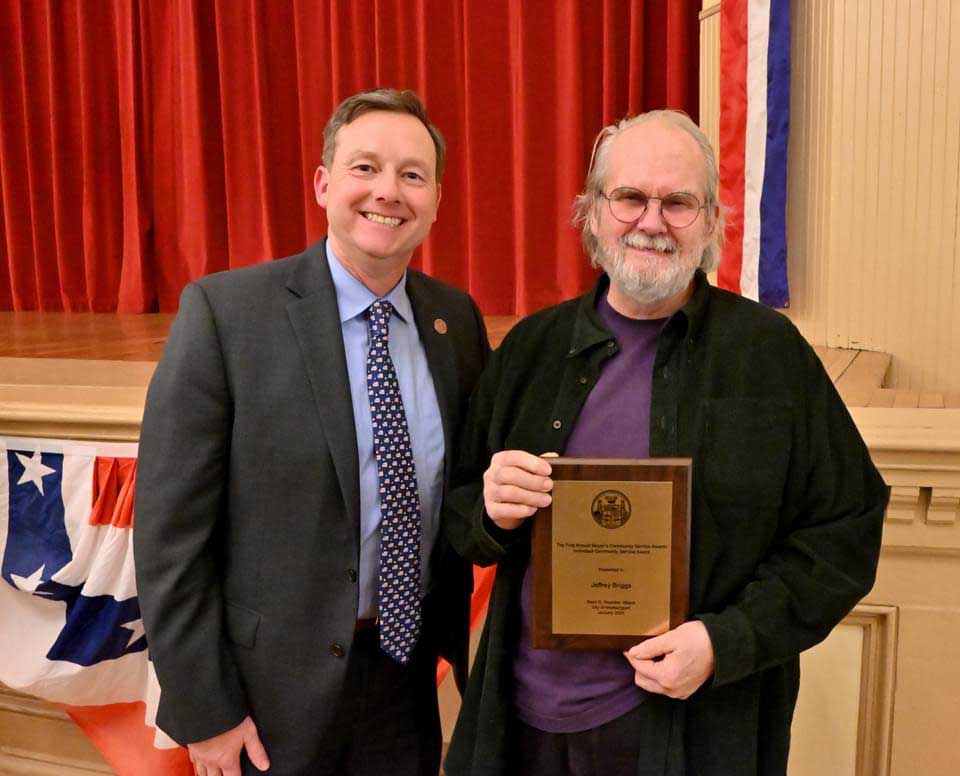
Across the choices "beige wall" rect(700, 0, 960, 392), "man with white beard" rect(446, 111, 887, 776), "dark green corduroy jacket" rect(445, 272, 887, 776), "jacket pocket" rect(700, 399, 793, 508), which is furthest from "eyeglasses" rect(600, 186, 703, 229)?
"beige wall" rect(700, 0, 960, 392)

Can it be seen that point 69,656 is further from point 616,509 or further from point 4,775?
point 616,509

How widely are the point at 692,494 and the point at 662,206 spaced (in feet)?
1.21

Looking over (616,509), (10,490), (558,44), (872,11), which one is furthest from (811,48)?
(10,490)

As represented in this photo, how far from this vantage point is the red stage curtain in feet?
13.6

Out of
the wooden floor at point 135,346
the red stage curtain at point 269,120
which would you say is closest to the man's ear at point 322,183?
the wooden floor at point 135,346

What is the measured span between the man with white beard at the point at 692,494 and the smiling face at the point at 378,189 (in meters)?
0.28

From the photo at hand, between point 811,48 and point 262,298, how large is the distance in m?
2.17

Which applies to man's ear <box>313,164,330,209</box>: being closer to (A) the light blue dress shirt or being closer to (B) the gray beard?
(A) the light blue dress shirt

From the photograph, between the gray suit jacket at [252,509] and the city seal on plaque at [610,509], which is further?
the gray suit jacket at [252,509]

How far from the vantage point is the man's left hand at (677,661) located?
1.09m

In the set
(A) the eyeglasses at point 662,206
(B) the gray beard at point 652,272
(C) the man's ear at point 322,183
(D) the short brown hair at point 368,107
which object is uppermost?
(D) the short brown hair at point 368,107

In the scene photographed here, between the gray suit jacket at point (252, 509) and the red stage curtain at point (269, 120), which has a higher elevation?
the red stage curtain at point (269, 120)

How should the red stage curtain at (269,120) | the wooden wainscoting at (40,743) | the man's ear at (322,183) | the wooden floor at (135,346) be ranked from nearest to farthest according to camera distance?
the man's ear at (322,183)
the wooden floor at (135,346)
the wooden wainscoting at (40,743)
the red stage curtain at (269,120)

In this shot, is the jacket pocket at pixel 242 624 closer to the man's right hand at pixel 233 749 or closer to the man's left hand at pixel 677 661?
the man's right hand at pixel 233 749
